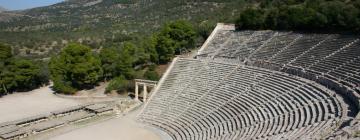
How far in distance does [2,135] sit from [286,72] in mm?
19653

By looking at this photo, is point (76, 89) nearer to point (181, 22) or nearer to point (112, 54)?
point (112, 54)

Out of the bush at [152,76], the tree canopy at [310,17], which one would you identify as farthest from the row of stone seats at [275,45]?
the bush at [152,76]

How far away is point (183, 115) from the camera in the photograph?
3316 cm

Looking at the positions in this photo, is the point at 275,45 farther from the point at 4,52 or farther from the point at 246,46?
the point at 4,52

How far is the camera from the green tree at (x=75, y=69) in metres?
46.8

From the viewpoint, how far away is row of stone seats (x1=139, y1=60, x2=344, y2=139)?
23.6m

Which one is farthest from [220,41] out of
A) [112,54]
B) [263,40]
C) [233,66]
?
[112,54]

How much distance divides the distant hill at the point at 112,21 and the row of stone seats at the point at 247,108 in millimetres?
36145

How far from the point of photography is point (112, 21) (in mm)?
132125

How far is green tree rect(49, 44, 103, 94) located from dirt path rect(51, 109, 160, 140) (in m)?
11.5

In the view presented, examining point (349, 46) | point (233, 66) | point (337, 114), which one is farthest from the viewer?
point (233, 66)

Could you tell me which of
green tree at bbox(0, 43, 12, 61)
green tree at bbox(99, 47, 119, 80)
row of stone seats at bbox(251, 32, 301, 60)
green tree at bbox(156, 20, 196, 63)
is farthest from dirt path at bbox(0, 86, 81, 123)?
row of stone seats at bbox(251, 32, 301, 60)

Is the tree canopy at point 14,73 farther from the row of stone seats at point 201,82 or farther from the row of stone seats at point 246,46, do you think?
the row of stone seats at point 246,46

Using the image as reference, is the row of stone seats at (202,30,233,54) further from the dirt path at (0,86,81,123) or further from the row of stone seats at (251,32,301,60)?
the dirt path at (0,86,81,123)
